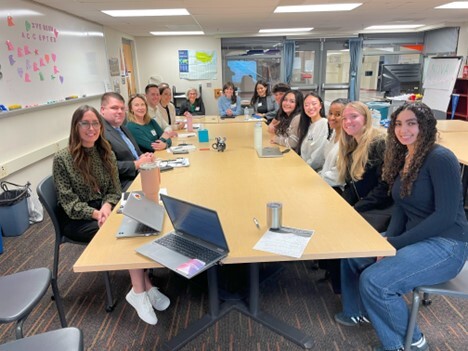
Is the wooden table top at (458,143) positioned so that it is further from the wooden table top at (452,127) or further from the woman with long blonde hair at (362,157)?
the woman with long blonde hair at (362,157)

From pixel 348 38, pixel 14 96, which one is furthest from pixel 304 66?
pixel 14 96

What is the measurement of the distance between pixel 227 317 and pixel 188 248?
78cm

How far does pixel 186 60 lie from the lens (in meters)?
7.80

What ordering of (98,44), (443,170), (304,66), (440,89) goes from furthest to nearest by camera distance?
(304,66) < (440,89) < (98,44) < (443,170)

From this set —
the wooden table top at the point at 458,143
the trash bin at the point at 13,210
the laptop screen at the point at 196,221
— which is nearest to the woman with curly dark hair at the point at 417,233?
the laptop screen at the point at 196,221

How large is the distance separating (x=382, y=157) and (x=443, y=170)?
531 mm

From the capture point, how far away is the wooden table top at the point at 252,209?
1275 millimetres

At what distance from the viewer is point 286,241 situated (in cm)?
136

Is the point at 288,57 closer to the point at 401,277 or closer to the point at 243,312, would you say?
the point at 243,312

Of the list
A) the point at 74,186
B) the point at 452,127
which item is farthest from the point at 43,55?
the point at 452,127

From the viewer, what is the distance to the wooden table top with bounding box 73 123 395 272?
4.18ft

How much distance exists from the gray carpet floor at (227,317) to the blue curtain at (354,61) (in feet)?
23.2

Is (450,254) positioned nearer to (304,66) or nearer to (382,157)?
(382,157)

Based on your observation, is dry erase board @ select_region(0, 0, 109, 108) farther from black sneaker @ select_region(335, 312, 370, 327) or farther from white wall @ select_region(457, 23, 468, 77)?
white wall @ select_region(457, 23, 468, 77)
